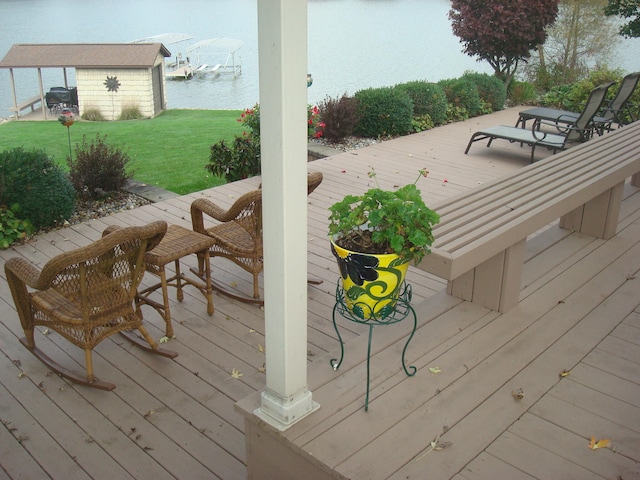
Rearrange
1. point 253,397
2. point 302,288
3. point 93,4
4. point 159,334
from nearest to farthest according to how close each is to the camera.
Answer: point 302,288 < point 253,397 < point 159,334 < point 93,4

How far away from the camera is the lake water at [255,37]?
1862 centimetres

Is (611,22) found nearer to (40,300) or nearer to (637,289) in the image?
(637,289)

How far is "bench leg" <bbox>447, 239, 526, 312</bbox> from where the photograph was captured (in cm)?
303

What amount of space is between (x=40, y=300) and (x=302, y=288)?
1.71 metres

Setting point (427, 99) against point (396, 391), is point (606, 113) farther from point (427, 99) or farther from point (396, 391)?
point (396, 391)

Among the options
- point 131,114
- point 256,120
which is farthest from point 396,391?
point 131,114

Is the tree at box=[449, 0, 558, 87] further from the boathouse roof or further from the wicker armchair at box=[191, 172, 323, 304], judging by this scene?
the boathouse roof

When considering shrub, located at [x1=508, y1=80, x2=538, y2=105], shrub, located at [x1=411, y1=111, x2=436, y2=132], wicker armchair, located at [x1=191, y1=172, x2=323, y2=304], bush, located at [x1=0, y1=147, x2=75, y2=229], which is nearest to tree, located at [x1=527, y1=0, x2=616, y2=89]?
shrub, located at [x1=508, y1=80, x2=538, y2=105]

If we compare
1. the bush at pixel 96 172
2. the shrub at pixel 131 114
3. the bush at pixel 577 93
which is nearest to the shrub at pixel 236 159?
the bush at pixel 96 172

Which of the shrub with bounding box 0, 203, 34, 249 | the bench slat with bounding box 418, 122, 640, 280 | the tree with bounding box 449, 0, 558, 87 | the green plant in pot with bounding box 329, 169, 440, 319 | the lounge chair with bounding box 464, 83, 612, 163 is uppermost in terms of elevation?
the tree with bounding box 449, 0, 558, 87

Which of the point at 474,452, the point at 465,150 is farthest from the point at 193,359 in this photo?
the point at 465,150

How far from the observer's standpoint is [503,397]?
2.44 metres

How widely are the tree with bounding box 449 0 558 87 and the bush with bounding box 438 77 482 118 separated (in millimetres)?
1406

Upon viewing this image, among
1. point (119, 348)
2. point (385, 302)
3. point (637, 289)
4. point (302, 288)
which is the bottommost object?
point (119, 348)
